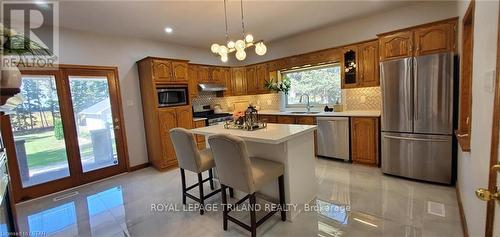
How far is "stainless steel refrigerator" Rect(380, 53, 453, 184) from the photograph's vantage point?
9.31ft

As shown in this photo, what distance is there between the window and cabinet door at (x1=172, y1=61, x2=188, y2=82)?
2371mm

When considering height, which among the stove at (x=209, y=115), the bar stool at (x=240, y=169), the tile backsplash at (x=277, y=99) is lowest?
the bar stool at (x=240, y=169)

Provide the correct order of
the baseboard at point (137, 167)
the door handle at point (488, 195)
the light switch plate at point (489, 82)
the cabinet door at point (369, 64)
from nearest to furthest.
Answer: the door handle at point (488, 195) < the light switch plate at point (489, 82) < the cabinet door at point (369, 64) < the baseboard at point (137, 167)

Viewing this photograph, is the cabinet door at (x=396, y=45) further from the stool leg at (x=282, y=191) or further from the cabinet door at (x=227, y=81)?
the cabinet door at (x=227, y=81)

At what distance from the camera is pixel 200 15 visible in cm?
345

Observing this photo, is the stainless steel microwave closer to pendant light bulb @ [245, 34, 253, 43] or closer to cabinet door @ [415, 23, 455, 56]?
pendant light bulb @ [245, 34, 253, 43]

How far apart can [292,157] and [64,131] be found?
3772 mm

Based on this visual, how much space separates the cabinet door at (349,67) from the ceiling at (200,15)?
59cm

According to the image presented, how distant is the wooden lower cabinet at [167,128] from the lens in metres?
4.30

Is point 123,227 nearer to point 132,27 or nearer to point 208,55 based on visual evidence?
point 132,27

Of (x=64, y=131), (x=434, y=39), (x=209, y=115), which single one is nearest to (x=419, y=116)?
(x=434, y=39)

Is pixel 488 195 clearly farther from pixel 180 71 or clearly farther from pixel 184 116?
pixel 180 71

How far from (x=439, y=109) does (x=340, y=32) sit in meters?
2.27

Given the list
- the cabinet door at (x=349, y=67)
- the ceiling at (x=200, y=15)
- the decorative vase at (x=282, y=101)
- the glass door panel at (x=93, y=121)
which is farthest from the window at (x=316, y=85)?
the glass door panel at (x=93, y=121)
